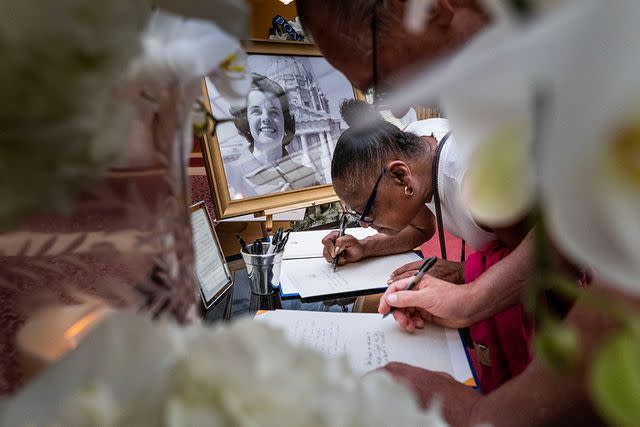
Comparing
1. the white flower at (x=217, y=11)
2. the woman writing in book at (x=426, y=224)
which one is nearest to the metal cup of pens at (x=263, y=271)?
the woman writing in book at (x=426, y=224)

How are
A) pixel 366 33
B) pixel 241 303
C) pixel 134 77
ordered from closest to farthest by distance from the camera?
pixel 134 77
pixel 366 33
pixel 241 303

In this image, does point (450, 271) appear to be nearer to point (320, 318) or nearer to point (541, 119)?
point (320, 318)

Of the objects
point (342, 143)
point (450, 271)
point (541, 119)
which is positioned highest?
point (541, 119)

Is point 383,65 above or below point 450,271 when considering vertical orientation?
above

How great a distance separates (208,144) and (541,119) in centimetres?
113

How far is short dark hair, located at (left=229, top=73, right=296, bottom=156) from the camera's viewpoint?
49.5 inches

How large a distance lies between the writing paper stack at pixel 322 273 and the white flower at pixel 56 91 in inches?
28.7

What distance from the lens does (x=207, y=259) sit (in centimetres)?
80

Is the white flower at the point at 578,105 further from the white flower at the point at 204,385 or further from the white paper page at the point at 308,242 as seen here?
the white paper page at the point at 308,242

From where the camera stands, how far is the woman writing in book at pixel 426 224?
82 centimetres

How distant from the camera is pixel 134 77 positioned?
19cm

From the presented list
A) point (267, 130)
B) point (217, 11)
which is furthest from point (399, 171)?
point (217, 11)

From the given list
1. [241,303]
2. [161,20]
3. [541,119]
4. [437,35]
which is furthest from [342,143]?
[541,119]

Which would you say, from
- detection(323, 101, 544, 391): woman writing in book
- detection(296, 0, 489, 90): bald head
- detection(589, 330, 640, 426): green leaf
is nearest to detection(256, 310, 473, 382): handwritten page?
detection(323, 101, 544, 391): woman writing in book
